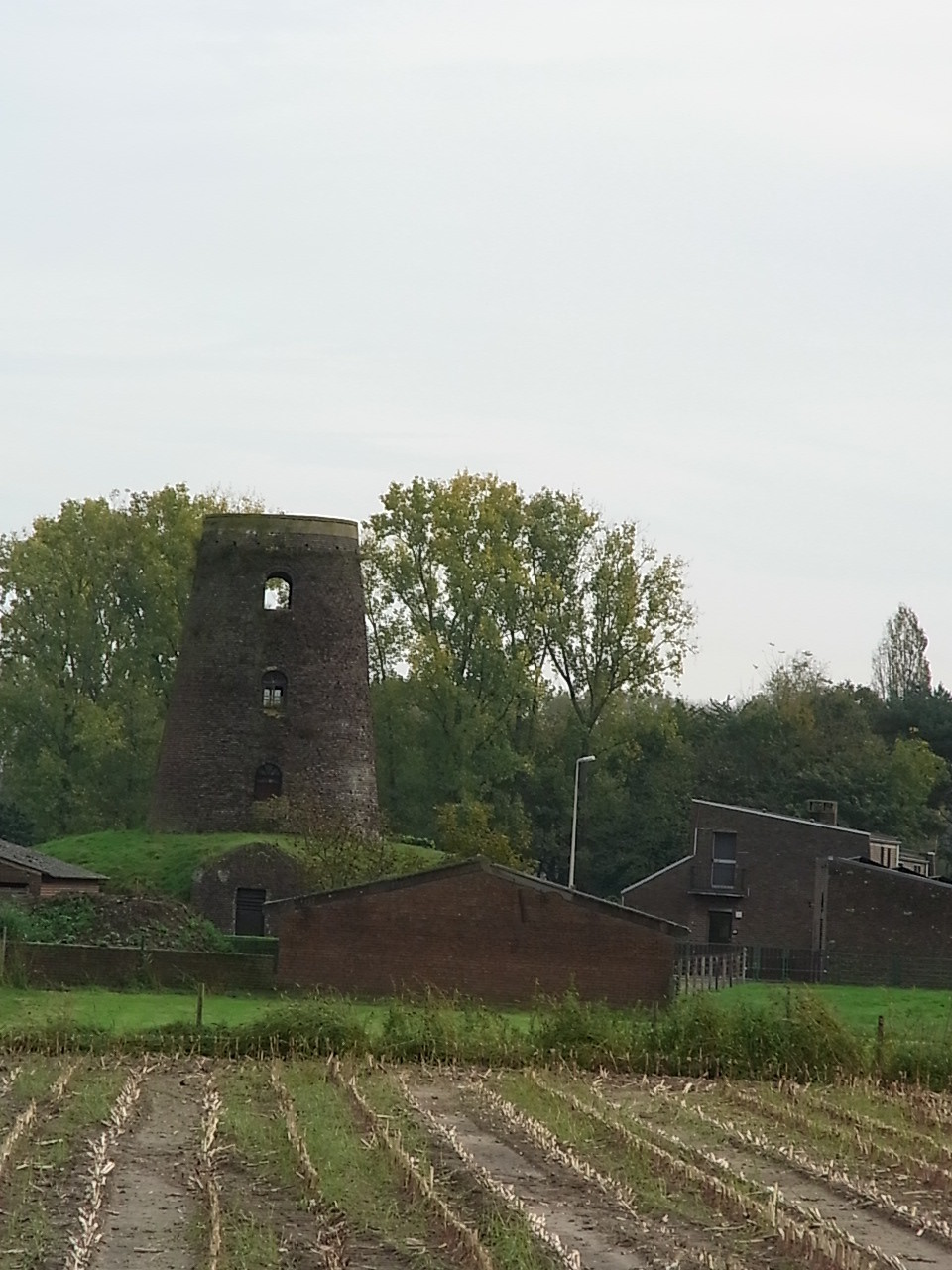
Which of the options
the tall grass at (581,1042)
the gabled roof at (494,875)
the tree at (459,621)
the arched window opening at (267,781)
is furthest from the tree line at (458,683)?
the tall grass at (581,1042)

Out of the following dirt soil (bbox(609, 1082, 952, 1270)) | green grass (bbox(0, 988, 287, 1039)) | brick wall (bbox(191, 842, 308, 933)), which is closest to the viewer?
dirt soil (bbox(609, 1082, 952, 1270))

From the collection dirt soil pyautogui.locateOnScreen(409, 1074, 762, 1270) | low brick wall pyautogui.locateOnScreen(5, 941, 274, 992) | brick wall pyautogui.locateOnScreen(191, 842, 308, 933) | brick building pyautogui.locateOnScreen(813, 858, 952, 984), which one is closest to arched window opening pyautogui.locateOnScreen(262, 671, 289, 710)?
brick wall pyautogui.locateOnScreen(191, 842, 308, 933)

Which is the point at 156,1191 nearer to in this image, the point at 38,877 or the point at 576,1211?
the point at 576,1211

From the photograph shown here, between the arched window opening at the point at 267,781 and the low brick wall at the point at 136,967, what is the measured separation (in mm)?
13970

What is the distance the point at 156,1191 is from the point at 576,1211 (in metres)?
3.39

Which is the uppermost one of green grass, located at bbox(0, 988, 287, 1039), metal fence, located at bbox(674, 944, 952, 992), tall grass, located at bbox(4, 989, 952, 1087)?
metal fence, located at bbox(674, 944, 952, 992)

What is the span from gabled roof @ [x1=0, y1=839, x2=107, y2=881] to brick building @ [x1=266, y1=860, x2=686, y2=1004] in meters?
9.84

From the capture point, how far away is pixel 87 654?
74812 mm

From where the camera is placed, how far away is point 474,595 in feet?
242

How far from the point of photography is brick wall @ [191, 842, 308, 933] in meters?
56.0

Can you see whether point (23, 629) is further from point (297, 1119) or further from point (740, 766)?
point (297, 1119)

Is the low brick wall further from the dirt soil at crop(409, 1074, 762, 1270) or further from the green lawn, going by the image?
the dirt soil at crop(409, 1074, 762, 1270)

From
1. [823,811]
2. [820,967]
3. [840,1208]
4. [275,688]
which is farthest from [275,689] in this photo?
[840,1208]

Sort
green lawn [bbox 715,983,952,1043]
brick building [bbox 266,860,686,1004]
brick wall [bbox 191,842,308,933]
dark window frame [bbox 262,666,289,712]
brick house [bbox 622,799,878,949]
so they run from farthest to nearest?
brick house [bbox 622,799,878,949] < dark window frame [bbox 262,666,289,712] < brick wall [bbox 191,842,308,933] < brick building [bbox 266,860,686,1004] < green lawn [bbox 715,983,952,1043]
